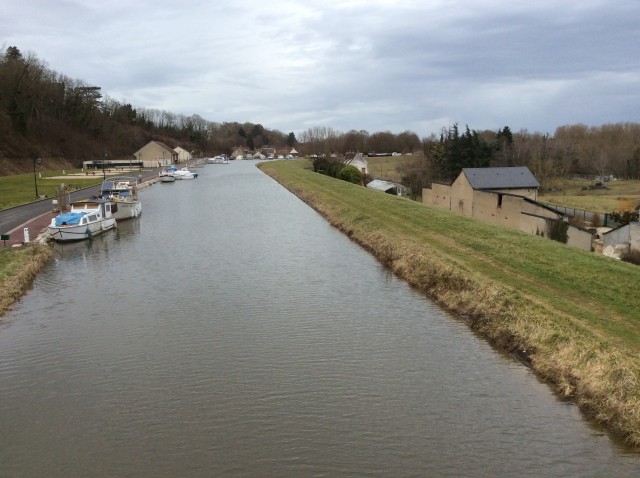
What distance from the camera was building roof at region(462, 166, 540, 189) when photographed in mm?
46312

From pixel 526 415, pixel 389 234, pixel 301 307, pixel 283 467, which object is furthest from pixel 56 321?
pixel 389 234

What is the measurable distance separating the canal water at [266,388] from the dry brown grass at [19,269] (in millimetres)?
502

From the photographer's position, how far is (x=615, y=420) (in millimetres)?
10422

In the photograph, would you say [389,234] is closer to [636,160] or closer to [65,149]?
[636,160]

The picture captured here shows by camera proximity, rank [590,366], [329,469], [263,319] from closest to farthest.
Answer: [329,469], [590,366], [263,319]

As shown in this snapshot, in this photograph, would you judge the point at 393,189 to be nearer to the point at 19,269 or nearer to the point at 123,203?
the point at 123,203

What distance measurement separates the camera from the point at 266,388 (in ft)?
39.7

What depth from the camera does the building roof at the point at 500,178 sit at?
46.3 m

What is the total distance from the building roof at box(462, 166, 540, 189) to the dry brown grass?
32223mm

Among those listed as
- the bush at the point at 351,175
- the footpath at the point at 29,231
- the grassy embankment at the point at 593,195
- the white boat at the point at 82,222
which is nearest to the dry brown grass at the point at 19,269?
the footpath at the point at 29,231

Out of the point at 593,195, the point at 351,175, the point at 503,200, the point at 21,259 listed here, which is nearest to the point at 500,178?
the point at 503,200

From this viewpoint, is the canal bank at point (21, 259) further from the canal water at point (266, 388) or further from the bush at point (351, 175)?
the bush at point (351, 175)

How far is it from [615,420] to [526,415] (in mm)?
1507

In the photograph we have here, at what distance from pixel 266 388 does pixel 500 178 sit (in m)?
39.5
